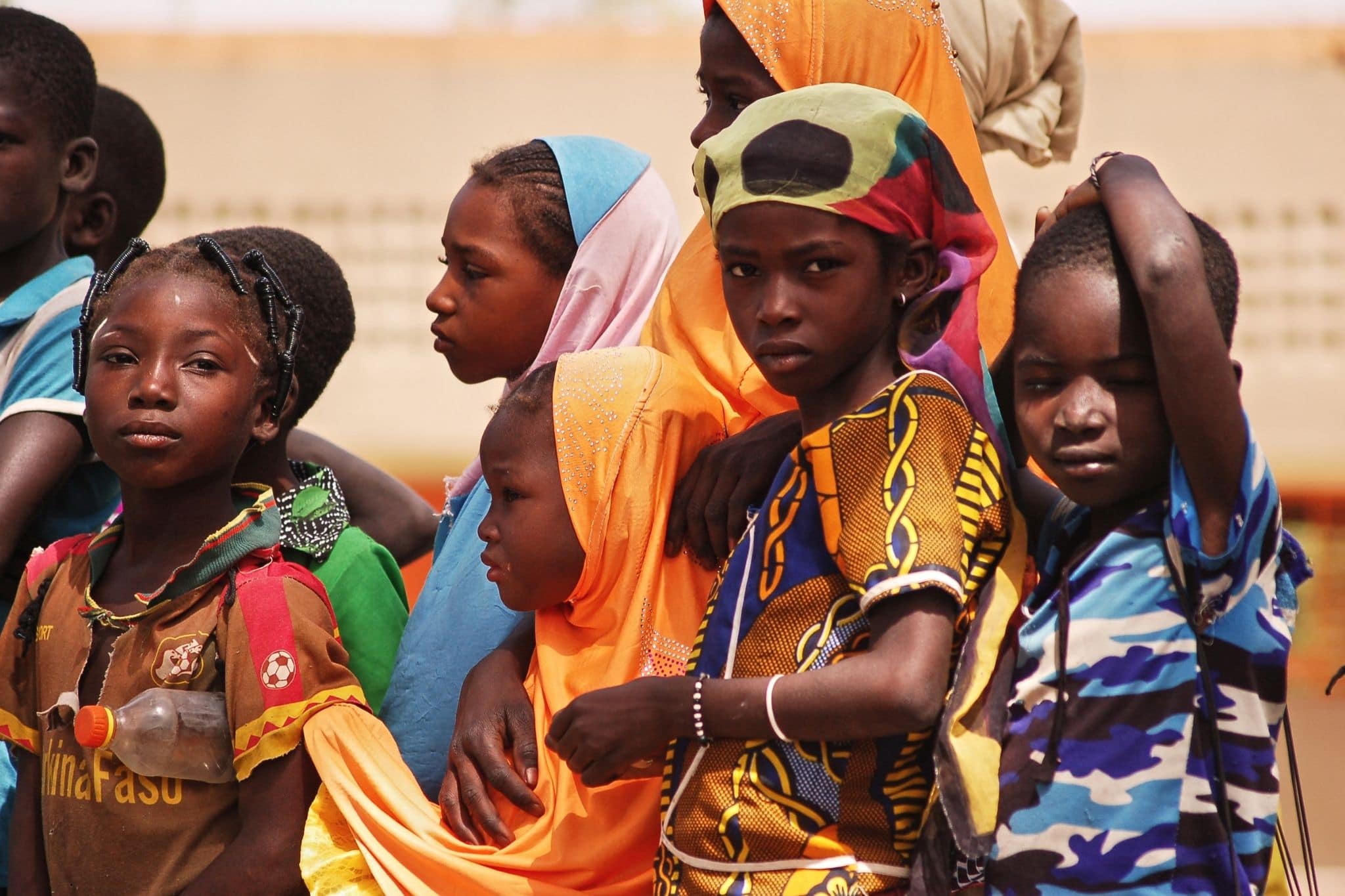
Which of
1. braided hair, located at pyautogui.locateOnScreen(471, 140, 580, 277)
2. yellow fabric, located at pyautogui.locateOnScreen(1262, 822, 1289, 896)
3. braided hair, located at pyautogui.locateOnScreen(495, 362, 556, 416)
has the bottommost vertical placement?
yellow fabric, located at pyautogui.locateOnScreen(1262, 822, 1289, 896)

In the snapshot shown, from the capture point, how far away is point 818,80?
11.2 feet

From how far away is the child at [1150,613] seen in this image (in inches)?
97.4

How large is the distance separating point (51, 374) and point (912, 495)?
2.12m

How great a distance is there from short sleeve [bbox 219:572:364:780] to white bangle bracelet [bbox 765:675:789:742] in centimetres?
89

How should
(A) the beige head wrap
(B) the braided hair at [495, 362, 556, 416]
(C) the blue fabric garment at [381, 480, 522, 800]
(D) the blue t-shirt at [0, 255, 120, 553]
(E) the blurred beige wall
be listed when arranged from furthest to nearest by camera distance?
(E) the blurred beige wall < (A) the beige head wrap < (D) the blue t-shirt at [0, 255, 120, 553] < (C) the blue fabric garment at [381, 480, 522, 800] < (B) the braided hair at [495, 362, 556, 416]

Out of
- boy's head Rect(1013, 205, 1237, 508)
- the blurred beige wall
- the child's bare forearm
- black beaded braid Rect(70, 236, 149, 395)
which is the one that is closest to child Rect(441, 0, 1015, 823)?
boy's head Rect(1013, 205, 1237, 508)

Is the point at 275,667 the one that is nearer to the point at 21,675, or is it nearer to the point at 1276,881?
the point at 21,675

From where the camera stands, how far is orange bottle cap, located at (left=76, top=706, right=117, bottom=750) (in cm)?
296

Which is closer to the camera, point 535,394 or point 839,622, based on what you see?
point 839,622

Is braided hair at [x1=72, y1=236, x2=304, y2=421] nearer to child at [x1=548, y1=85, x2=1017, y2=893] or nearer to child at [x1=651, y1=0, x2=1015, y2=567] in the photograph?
child at [x1=651, y1=0, x2=1015, y2=567]

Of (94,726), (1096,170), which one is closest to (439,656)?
(94,726)

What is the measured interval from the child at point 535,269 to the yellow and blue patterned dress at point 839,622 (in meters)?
0.85

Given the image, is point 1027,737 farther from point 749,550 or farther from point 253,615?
point 253,615


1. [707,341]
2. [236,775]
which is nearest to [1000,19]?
[707,341]
